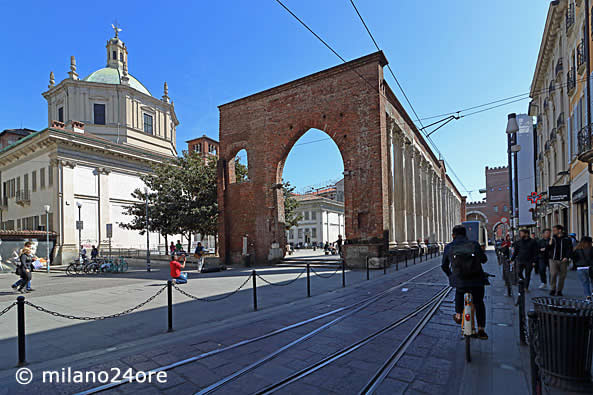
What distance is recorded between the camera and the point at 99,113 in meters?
39.8

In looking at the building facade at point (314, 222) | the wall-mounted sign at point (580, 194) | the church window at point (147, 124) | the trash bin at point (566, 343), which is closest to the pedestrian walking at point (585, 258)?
the trash bin at point (566, 343)

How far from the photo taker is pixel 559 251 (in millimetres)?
8672

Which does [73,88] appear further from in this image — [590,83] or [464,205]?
[464,205]

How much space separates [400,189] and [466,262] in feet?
66.6

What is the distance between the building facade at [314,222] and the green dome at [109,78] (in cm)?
2931

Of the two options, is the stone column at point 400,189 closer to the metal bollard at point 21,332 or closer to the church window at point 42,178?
the metal bollard at point 21,332

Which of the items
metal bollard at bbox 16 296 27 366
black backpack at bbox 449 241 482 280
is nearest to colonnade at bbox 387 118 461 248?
black backpack at bbox 449 241 482 280

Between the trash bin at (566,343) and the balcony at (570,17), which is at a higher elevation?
the balcony at (570,17)

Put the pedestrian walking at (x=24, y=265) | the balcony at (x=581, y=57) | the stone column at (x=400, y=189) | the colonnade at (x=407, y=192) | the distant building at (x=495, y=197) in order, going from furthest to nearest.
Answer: the distant building at (x=495, y=197) → the stone column at (x=400, y=189) → the colonnade at (x=407, y=192) → the balcony at (x=581, y=57) → the pedestrian walking at (x=24, y=265)

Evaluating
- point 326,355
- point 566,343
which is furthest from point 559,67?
point 326,355

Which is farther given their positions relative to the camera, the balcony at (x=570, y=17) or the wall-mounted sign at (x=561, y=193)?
the wall-mounted sign at (x=561, y=193)

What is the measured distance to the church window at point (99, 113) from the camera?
39.6 meters

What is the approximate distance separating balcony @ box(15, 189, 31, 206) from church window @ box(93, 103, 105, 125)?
1060 centimetres

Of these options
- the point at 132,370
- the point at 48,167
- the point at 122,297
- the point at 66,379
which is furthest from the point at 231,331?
the point at 48,167
